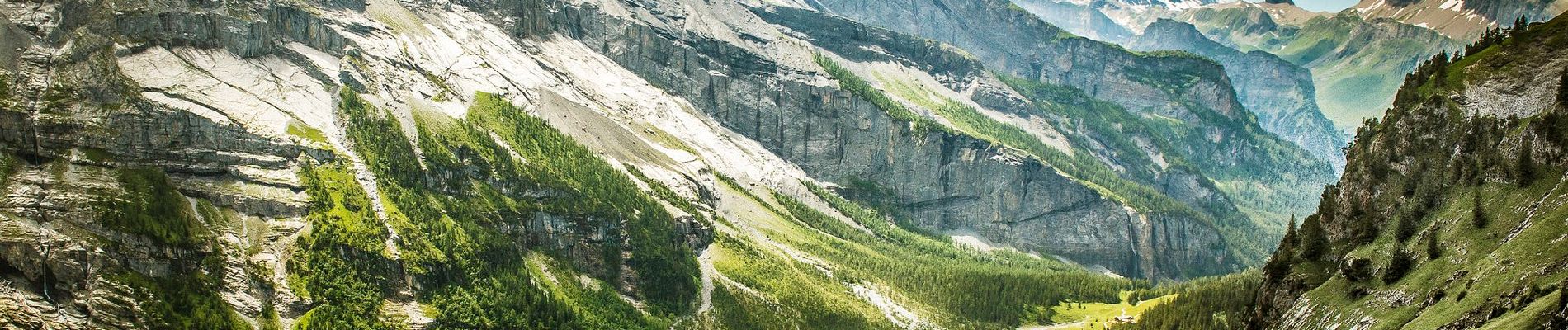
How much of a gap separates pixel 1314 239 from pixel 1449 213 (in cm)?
1923

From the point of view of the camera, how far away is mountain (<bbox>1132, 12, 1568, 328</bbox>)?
73.1 metres

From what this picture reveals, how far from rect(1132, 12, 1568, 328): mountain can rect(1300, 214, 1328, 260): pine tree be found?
5.6 inches

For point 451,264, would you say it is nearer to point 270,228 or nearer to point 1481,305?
point 270,228

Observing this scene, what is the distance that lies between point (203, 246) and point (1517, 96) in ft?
424

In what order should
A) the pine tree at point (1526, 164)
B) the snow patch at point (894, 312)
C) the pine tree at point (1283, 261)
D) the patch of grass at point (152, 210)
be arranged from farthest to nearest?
1. the snow patch at point (894, 312)
2. the patch of grass at point (152, 210)
3. the pine tree at point (1283, 261)
4. the pine tree at point (1526, 164)

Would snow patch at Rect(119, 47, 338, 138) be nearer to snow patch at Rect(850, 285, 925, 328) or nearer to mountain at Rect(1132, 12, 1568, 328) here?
snow patch at Rect(850, 285, 925, 328)

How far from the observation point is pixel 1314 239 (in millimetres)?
108500

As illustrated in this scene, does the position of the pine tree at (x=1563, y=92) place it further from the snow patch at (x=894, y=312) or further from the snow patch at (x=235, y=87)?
the snow patch at (x=235, y=87)

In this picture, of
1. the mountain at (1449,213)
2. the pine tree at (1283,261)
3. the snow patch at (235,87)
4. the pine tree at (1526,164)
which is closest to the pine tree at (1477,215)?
the mountain at (1449,213)

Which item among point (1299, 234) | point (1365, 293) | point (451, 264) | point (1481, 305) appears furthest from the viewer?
point (451, 264)

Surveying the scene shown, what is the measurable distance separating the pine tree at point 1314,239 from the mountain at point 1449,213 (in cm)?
14

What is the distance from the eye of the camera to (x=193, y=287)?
12562cm

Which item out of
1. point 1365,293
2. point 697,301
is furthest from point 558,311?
point 1365,293

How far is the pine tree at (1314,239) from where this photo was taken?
106875 millimetres
